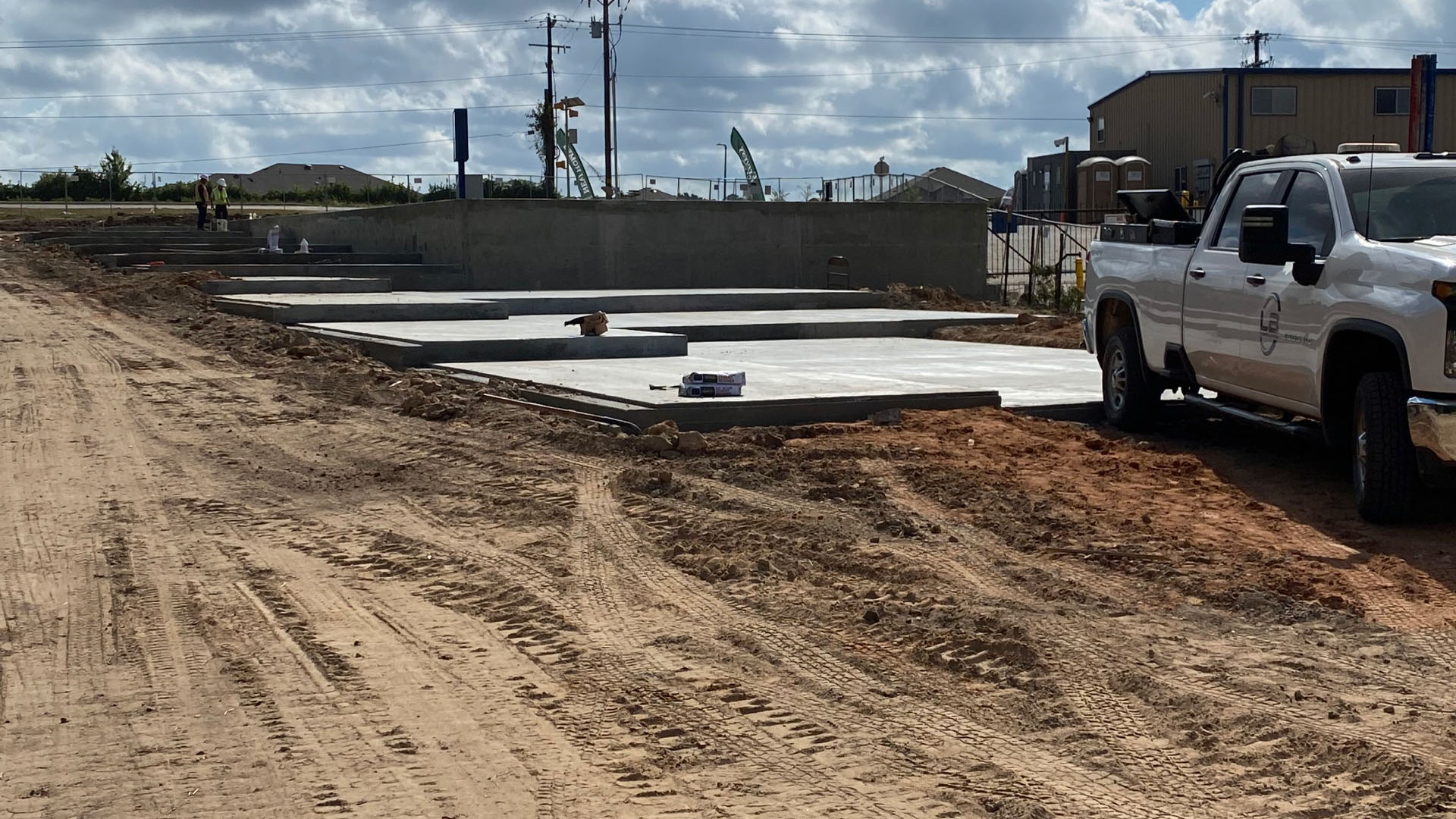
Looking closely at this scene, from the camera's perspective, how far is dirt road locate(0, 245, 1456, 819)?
422cm

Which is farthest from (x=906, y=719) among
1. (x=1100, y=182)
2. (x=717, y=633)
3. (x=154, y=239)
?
(x=1100, y=182)

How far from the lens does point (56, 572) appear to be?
676 centimetres

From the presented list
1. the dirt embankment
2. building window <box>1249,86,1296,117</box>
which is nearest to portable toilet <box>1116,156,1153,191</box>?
building window <box>1249,86,1296,117</box>

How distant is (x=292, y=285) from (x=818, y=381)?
1293 centimetres

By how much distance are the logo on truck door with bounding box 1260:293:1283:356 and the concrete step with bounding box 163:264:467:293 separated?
62.4 ft

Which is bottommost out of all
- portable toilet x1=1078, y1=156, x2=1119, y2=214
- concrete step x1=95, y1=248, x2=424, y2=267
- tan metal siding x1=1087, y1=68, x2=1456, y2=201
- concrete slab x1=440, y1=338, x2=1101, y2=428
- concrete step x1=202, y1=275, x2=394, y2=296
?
concrete slab x1=440, y1=338, x2=1101, y2=428

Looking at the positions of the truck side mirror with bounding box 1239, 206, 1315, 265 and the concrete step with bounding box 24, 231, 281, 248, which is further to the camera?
the concrete step with bounding box 24, 231, 281, 248

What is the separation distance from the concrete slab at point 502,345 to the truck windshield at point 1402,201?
28.1 feet

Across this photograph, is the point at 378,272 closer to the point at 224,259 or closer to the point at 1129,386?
the point at 224,259

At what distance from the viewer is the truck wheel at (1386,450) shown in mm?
7191

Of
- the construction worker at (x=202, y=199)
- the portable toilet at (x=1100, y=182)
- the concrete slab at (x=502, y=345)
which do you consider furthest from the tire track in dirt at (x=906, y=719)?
the portable toilet at (x=1100, y=182)

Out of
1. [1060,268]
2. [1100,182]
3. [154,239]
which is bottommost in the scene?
[1060,268]

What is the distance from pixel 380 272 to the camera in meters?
25.9

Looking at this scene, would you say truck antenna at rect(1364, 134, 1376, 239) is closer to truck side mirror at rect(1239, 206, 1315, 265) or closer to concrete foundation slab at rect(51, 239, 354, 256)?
truck side mirror at rect(1239, 206, 1315, 265)
